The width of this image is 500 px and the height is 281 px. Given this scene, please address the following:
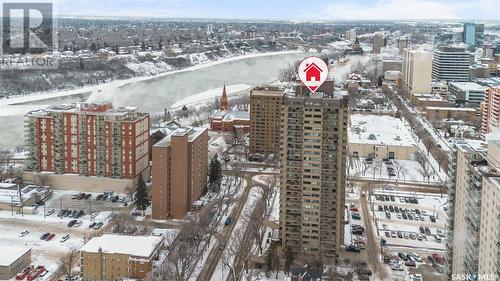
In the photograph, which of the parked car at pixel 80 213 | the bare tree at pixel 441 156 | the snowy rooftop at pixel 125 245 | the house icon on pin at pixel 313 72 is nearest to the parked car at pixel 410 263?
the house icon on pin at pixel 313 72

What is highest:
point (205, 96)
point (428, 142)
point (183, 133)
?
point (183, 133)

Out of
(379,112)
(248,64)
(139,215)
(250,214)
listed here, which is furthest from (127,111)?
(248,64)

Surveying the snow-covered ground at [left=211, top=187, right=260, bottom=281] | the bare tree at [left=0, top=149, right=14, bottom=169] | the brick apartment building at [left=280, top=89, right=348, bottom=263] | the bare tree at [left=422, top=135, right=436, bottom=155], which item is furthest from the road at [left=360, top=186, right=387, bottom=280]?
the bare tree at [left=0, top=149, right=14, bottom=169]

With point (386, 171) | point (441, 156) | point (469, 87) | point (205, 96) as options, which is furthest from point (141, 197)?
point (469, 87)

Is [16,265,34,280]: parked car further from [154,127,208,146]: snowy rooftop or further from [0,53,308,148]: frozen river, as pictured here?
[0,53,308,148]: frozen river

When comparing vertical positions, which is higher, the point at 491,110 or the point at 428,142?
the point at 491,110

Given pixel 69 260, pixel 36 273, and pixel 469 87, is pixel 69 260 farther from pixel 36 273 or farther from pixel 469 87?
pixel 469 87
